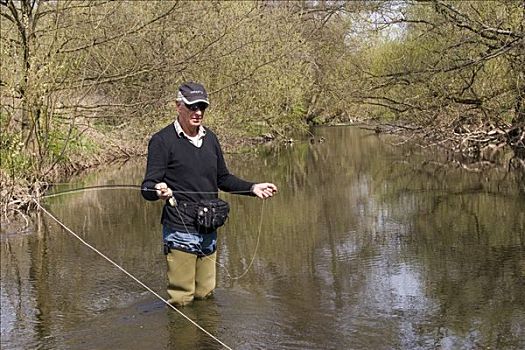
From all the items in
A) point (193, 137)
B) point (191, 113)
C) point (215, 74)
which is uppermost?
point (215, 74)

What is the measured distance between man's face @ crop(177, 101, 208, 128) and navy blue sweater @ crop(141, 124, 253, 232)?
0.14m

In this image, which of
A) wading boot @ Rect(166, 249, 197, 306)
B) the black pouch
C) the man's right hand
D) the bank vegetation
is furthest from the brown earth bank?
the man's right hand

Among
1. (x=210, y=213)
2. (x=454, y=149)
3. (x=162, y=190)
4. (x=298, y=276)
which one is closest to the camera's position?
(x=162, y=190)

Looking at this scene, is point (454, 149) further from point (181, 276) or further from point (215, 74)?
point (181, 276)

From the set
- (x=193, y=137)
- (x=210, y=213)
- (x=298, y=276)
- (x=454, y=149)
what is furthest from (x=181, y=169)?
(x=454, y=149)

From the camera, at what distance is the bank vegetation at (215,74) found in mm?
15469

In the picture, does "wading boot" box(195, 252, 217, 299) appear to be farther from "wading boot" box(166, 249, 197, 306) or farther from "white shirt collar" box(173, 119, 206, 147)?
"white shirt collar" box(173, 119, 206, 147)

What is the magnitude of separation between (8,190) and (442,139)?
54.1 feet

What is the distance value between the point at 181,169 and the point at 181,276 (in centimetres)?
91

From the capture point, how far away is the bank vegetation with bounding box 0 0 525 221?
15469mm

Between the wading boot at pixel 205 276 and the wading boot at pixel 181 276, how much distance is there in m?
0.12

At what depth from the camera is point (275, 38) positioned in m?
28.5

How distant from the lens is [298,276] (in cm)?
753

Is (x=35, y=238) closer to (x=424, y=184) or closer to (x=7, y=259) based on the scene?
(x=7, y=259)
